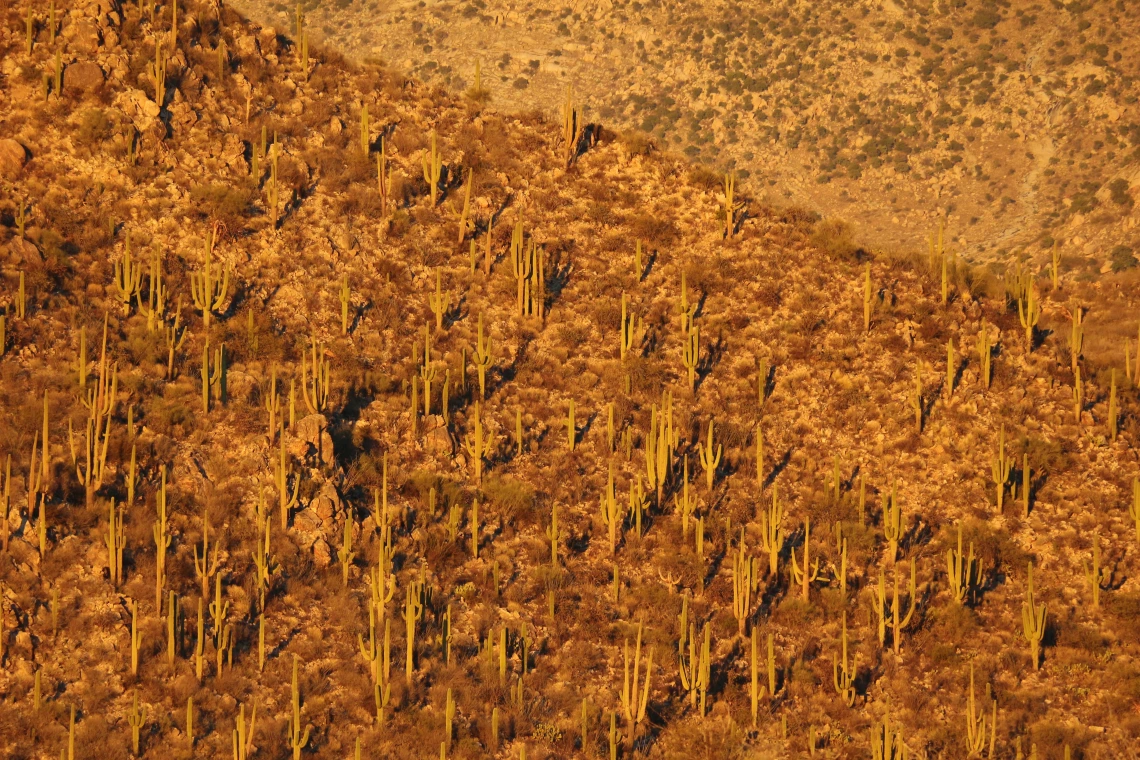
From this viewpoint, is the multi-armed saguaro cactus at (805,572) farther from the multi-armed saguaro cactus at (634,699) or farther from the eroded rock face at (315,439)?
the eroded rock face at (315,439)

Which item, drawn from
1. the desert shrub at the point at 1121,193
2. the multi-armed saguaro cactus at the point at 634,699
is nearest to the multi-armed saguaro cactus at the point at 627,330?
the multi-armed saguaro cactus at the point at 634,699

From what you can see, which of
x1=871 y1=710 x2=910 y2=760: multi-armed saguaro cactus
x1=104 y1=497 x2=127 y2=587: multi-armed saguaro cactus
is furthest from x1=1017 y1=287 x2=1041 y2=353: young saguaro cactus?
x1=104 y1=497 x2=127 y2=587: multi-armed saguaro cactus

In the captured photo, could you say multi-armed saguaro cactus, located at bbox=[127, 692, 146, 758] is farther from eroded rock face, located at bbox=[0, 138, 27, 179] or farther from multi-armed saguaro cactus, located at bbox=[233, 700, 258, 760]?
eroded rock face, located at bbox=[0, 138, 27, 179]

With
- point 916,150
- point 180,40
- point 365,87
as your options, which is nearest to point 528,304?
point 365,87

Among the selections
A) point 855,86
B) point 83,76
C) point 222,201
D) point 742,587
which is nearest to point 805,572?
point 742,587

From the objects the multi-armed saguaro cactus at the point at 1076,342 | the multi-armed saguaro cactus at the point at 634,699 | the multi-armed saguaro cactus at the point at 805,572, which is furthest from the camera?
the multi-armed saguaro cactus at the point at 1076,342

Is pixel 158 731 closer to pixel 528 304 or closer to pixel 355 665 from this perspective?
pixel 355 665
